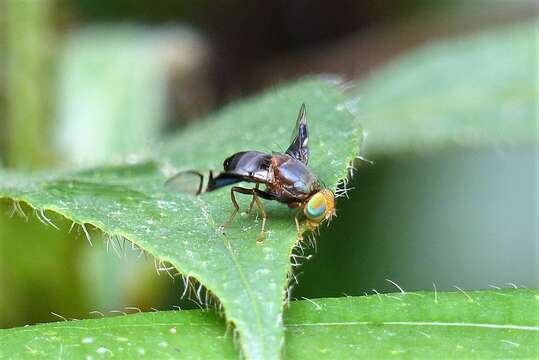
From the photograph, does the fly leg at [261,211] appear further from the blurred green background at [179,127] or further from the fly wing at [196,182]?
the blurred green background at [179,127]

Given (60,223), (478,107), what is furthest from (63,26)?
(478,107)

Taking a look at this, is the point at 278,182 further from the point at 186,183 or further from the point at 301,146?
the point at 186,183

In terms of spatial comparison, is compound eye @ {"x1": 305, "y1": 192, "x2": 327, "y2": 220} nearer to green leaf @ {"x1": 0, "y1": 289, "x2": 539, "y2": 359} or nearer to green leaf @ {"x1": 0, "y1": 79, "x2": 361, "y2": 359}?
green leaf @ {"x1": 0, "y1": 79, "x2": 361, "y2": 359}

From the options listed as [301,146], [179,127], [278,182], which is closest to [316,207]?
[278,182]

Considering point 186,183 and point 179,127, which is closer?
point 186,183

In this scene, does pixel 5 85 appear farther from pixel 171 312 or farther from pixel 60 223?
pixel 171 312

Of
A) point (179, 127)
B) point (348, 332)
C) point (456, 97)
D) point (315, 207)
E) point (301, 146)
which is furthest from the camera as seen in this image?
point (179, 127)

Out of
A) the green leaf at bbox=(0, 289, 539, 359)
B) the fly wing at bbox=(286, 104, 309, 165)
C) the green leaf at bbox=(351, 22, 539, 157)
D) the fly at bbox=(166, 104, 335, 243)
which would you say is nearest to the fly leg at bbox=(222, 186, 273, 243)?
the fly at bbox=(166, 104, 335, 243)
